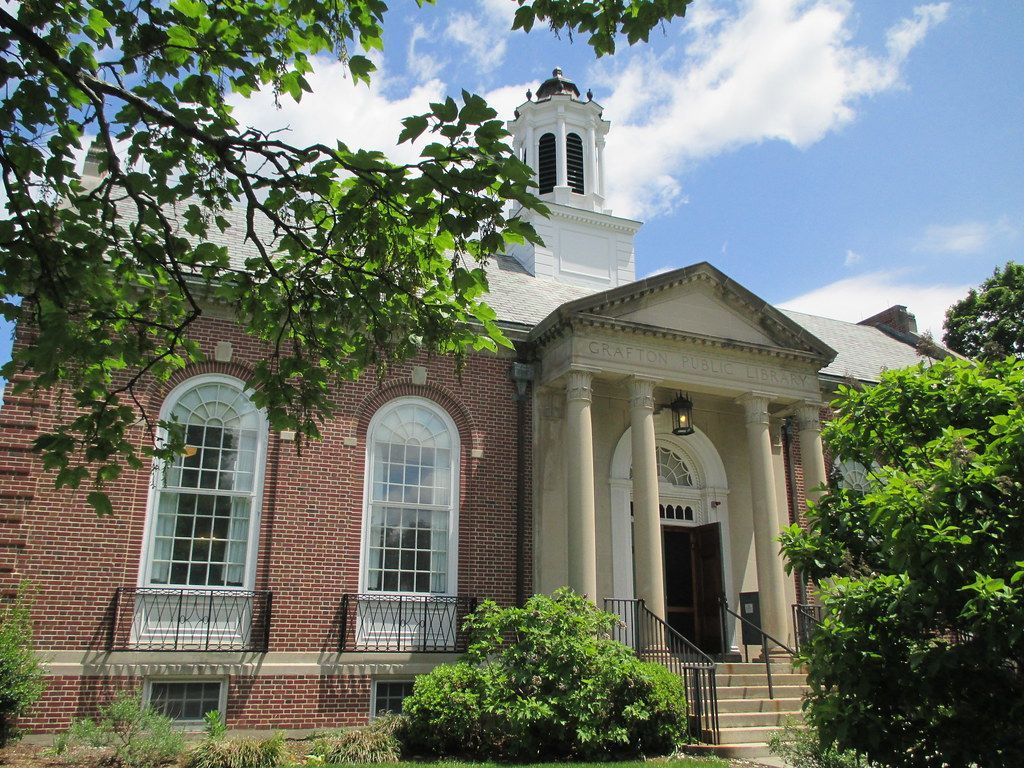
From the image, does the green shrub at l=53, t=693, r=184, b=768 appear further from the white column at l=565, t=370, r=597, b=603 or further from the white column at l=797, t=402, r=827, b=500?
the white column at l=797, t=402, r=827, b=500

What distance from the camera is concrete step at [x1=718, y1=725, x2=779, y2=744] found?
1148cm

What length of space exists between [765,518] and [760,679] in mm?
3068

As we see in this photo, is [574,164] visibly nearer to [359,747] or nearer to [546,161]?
[546,161]

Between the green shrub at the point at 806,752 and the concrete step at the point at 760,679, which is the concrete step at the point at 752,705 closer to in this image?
the concrete step at the point at 760,679

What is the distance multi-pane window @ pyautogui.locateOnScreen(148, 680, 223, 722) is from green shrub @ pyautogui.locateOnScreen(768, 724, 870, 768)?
305 inches

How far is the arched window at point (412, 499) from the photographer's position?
14.3 m

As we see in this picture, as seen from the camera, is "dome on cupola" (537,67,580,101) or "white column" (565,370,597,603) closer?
"white column" (565,370,597,603)

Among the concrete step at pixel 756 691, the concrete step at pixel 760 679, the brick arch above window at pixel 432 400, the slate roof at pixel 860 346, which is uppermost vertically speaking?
the slate roof at pixel 860 346

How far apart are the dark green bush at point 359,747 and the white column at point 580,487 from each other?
4031mm

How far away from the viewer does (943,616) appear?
5543 millimetres

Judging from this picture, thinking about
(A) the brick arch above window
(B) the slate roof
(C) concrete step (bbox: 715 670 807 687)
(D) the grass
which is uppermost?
(B) the slate roof

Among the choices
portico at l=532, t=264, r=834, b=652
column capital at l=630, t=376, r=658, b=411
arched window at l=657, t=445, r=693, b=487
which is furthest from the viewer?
arched window at l=657, t=445, r=693, b=487

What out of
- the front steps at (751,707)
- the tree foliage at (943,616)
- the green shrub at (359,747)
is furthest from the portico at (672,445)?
the tree foliage at (943,616)

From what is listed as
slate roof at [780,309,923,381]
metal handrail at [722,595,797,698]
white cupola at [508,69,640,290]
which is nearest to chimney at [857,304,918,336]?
slate roof at [780,309,923,381]
